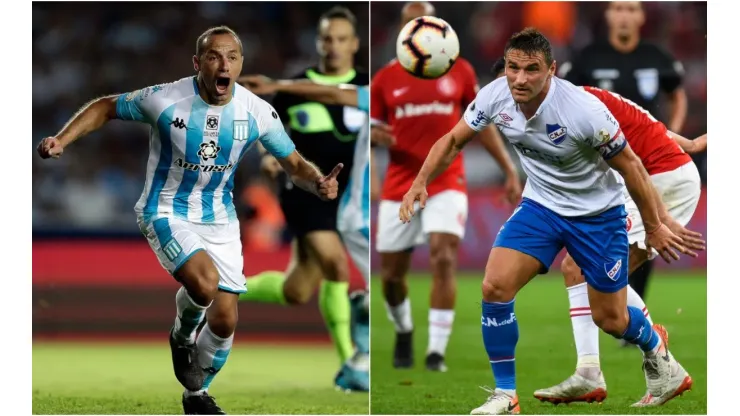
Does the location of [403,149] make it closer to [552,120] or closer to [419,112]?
[419,112]

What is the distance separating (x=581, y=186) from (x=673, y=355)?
4.04ft

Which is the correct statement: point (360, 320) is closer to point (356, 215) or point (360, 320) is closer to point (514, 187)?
point (356, 215)

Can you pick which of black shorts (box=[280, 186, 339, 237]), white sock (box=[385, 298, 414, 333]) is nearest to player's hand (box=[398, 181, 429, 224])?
white sock (box=[385, 298, 414, 333])

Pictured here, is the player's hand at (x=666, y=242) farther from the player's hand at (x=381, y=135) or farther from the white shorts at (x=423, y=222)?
the player's hand at (x=381, y=135)

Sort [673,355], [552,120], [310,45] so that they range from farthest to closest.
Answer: [310,45] → [673,355] → [552,120]

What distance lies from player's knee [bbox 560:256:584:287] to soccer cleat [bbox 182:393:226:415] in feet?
5.93

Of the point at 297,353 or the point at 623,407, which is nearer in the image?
the point at 623,407

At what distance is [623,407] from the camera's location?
526cm

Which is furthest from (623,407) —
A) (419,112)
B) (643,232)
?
(419,112)

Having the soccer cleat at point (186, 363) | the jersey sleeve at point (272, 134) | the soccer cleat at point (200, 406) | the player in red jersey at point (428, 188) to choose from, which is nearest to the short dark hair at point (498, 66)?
the player in red jersey at point (428, 188)

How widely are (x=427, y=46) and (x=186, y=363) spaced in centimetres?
197

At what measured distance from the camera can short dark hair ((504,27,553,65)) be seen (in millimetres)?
4598

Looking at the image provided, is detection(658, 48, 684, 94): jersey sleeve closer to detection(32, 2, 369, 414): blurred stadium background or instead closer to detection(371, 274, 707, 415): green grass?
detection(371, 274, 707, 415): green grass

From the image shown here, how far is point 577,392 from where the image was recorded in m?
5.27
